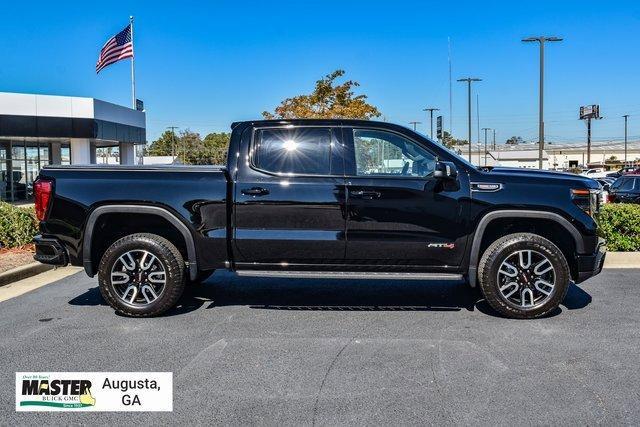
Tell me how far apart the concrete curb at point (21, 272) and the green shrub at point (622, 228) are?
27.7ft

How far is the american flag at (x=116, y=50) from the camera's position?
27656 mm

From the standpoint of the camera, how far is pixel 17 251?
29.3 feet

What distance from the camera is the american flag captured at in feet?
90.7

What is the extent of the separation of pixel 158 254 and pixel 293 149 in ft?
5.47

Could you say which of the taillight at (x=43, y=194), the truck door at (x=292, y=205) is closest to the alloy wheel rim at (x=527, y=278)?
the truck door at (x=292, y=205)

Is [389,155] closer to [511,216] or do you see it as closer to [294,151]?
[294,151]

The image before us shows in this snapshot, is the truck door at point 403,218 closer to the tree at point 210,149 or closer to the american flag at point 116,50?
the american flag at point 116,50

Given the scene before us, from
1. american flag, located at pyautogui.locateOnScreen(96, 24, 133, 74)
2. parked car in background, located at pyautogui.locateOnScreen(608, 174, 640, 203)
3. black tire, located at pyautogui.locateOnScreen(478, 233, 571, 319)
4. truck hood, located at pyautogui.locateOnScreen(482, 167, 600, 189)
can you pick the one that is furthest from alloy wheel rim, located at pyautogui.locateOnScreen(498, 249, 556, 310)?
american flag, located at pyautogui.locateOnScreen(96, 24, 133, 74)

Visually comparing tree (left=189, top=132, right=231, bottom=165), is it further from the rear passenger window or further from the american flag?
the rear passenger window

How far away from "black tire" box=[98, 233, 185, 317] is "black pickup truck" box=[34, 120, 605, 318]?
1 centimetres

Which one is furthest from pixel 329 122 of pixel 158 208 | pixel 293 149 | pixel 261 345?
pixel 261 345

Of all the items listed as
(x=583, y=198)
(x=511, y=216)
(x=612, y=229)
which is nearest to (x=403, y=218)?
(x=511, y=216)

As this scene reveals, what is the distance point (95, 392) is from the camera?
381cm

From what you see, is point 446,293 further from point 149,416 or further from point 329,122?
point 149,416
